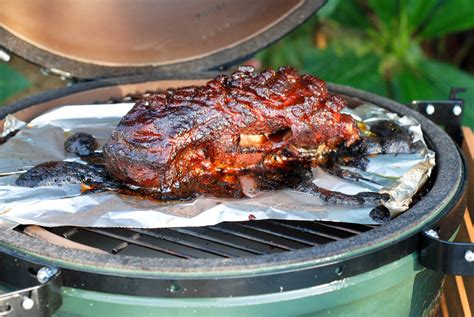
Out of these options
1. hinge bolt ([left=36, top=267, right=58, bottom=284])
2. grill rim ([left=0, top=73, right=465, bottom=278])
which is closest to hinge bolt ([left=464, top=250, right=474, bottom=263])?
grill rim ([left=0, top=73, right=465, bottom=278])

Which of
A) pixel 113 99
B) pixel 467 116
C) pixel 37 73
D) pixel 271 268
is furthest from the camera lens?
pixel 467 116

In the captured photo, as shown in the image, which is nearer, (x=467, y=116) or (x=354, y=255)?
(x=354, y=255)

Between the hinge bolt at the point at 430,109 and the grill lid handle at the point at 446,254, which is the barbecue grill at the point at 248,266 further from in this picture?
the hinge bolt at the point at 430,109

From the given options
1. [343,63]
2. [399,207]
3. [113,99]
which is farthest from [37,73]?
[399,207]

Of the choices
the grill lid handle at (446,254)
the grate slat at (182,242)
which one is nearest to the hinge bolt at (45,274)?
the grate slat at (182,242)

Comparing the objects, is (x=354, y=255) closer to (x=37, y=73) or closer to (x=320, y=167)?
(x=320, y=167)

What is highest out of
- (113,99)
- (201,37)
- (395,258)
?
(201,37)
